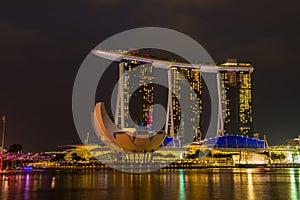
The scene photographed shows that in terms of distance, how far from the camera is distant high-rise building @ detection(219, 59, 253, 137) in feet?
318

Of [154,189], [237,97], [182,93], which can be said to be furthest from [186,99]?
[154,189]

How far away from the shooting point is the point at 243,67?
326 feet

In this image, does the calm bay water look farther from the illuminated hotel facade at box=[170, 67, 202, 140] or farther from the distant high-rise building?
the distant high-rise building

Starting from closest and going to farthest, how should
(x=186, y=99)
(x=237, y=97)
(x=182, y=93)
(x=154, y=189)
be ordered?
(x=154, y=189)
(x=186, y=99)
(x=182, y=93)
(x=237, y=97)

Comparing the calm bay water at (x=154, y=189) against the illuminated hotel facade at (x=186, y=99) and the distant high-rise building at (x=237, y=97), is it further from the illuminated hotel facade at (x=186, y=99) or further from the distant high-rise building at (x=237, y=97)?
the distant high-rise building at (x=237, y=97)

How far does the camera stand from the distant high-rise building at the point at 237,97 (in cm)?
9681

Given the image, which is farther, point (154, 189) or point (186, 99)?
point (186, 99)

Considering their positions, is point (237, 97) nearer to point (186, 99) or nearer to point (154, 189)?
point (186, 99)

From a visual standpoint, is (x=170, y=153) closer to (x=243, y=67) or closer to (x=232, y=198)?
(x=243, y=67)

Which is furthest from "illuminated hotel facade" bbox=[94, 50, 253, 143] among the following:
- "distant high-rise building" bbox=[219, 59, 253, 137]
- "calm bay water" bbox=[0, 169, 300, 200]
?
"calm bay water" bbox=[0, 169, 300, 200]

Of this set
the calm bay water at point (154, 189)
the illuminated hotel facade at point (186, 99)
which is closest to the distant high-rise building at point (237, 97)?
the illuminated hotel facade at point (186, 99)

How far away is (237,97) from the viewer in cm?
9819

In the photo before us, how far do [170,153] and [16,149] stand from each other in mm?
31215

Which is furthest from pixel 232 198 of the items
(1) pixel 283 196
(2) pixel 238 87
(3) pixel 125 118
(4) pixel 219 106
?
(2) pixel 238 87
